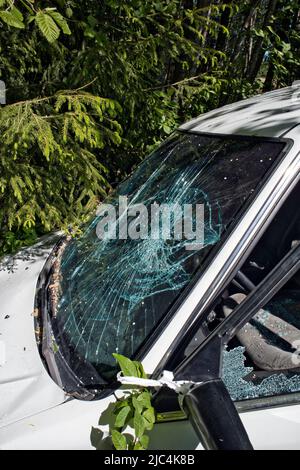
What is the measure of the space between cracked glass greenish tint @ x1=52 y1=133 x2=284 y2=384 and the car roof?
71 millimetres

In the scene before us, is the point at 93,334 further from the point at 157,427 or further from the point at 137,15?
the point at 137,15

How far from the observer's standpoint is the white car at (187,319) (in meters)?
1.70

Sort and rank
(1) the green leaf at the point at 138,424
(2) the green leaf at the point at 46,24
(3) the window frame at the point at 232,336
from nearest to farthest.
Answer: (1) the green leaf at the point at 138,424 → (3) the window frame at the point at 232,336 → (2) the green leaf at the point at 46,24

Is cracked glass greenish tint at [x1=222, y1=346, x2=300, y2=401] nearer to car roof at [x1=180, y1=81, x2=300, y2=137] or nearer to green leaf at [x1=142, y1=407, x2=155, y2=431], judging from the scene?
green leaf at [x1=142, y1=407, x2=155, y2=431]

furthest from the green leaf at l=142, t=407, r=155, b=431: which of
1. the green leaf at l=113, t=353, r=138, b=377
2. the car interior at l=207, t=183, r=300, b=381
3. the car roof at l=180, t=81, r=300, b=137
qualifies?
the car roof at l=180, t=81, r=300, b=137

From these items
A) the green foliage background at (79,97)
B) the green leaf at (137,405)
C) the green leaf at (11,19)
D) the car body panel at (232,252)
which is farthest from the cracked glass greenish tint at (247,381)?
the green leaf at (11,19)

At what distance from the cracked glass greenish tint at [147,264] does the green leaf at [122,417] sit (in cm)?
24

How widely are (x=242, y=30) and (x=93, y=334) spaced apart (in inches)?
232

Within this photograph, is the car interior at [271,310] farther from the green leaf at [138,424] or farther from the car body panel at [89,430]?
the green leaf at [138,424]

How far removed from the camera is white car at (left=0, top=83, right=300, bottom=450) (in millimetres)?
1698

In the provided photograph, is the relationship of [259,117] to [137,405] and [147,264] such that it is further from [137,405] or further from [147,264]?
[137,405]

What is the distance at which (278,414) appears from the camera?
180 cm

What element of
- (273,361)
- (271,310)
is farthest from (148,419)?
(271,310)

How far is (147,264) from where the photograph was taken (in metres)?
2.14
